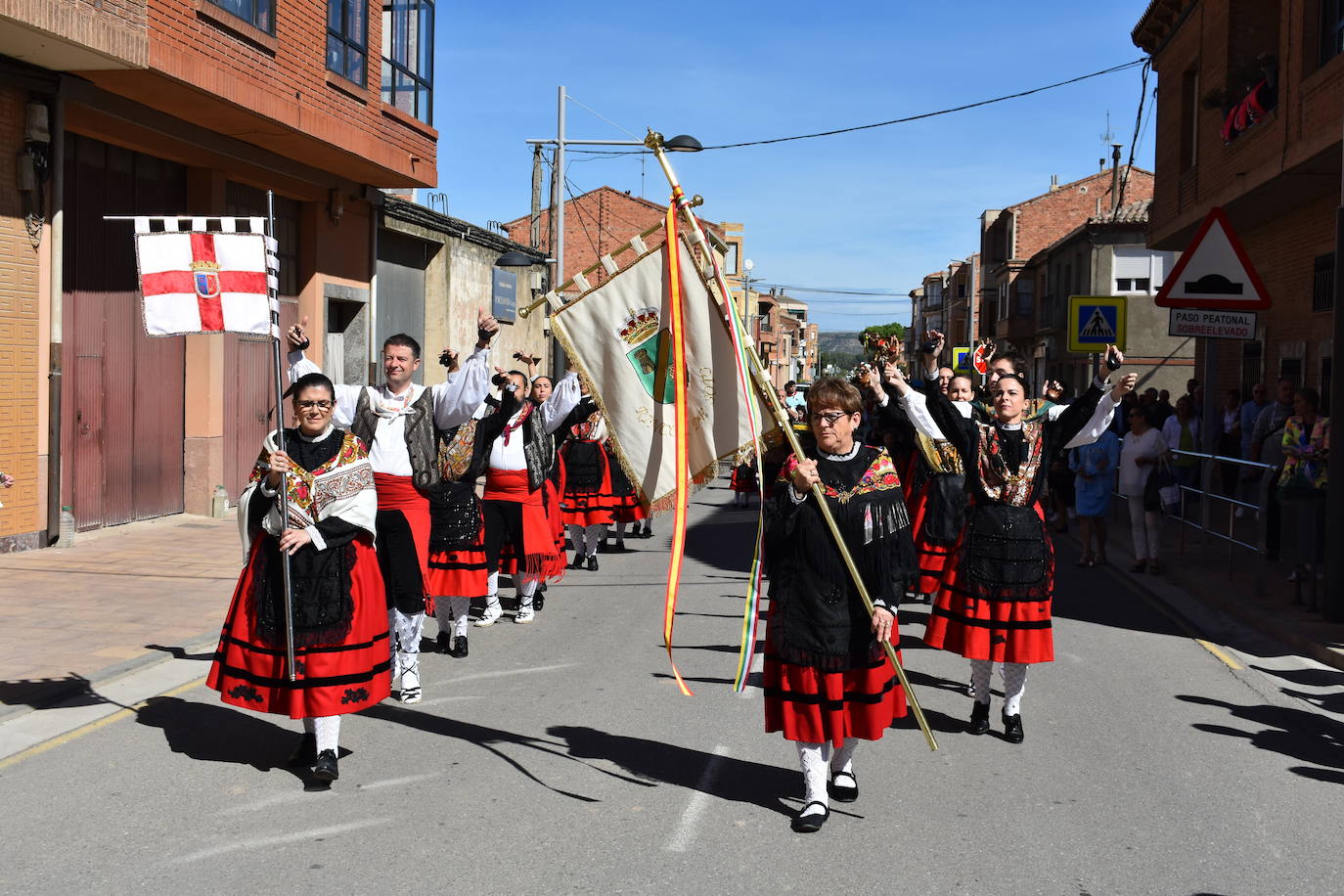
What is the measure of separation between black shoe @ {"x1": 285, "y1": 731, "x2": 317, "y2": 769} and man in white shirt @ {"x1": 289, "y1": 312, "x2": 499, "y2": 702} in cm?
107

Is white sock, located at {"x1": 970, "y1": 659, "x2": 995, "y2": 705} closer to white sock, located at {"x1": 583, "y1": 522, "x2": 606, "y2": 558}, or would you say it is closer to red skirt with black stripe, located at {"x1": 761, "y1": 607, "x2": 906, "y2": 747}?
red skirt with black stripe, located at {"x1": 761, "y1": 607, "x2": 906, "y2": 747}

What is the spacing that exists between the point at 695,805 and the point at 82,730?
10.7ft

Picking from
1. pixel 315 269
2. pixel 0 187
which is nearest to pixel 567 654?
pixel 0 187

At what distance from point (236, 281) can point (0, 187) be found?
7033mm

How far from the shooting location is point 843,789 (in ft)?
18.6

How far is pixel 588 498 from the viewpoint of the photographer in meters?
13.2

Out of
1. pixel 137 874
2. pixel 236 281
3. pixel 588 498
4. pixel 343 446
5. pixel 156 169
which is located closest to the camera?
pixel 137 874

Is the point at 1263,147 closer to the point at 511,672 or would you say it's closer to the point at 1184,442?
the point at 1184,442

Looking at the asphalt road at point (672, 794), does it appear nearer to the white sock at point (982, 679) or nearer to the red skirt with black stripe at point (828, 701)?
the white sock at point (982, 679)

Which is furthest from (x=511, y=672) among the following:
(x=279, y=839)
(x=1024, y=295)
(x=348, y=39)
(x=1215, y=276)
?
(x=1024, y=295)

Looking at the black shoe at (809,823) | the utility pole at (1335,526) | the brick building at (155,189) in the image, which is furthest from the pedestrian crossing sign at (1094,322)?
the black shoe at (809,823)

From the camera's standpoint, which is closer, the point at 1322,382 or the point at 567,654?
the point at 567,654

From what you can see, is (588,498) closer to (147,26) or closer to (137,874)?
(147,26)

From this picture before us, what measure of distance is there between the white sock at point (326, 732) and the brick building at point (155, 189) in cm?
762
